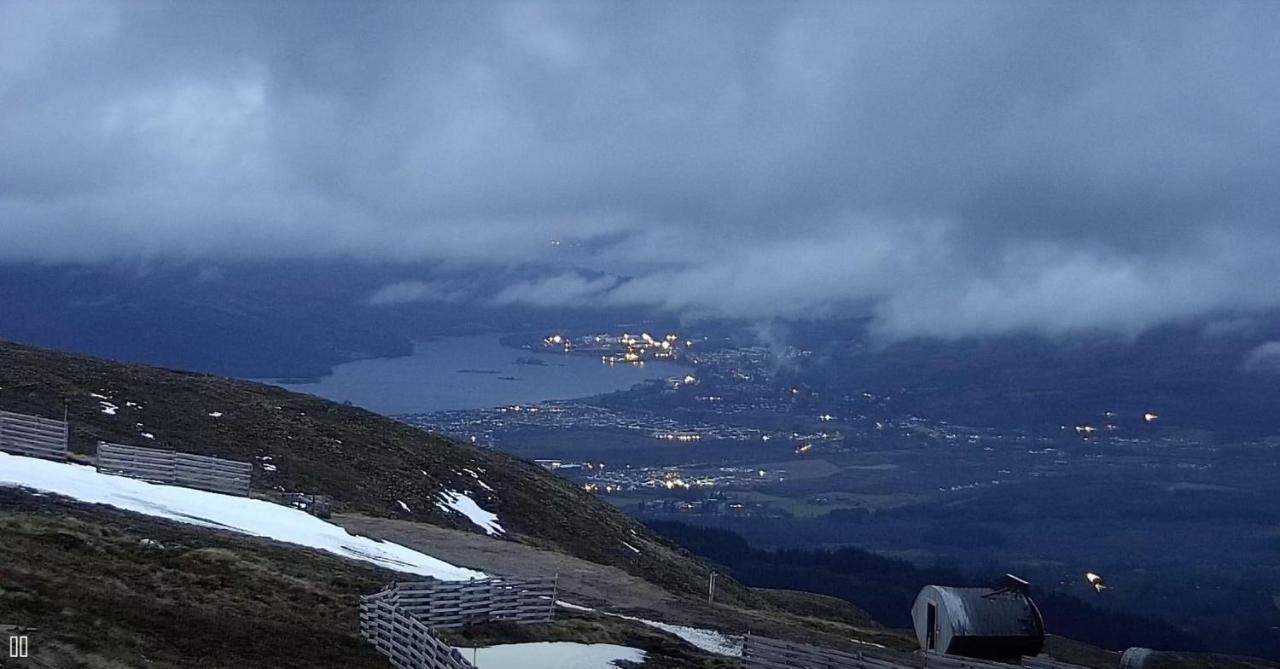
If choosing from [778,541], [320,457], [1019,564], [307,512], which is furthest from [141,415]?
[1019,564]

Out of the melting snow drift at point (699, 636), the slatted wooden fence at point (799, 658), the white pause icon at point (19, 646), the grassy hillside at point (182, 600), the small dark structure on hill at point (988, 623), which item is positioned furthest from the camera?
the small dark structure on hill at point (988, 623)

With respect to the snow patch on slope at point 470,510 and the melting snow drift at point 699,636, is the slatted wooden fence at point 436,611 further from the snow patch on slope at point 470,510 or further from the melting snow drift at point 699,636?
the snow patch on slope at point 470,510

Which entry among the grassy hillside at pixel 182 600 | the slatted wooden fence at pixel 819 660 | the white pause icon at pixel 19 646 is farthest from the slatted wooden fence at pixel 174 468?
the white pause icon at pixel 19 646

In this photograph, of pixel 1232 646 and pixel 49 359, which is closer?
pixel 49 359

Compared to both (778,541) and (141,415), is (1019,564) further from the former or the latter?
(141,415)

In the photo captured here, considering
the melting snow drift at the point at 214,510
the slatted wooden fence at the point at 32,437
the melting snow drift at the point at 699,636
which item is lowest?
the melting snow drift at the point at 699,636
